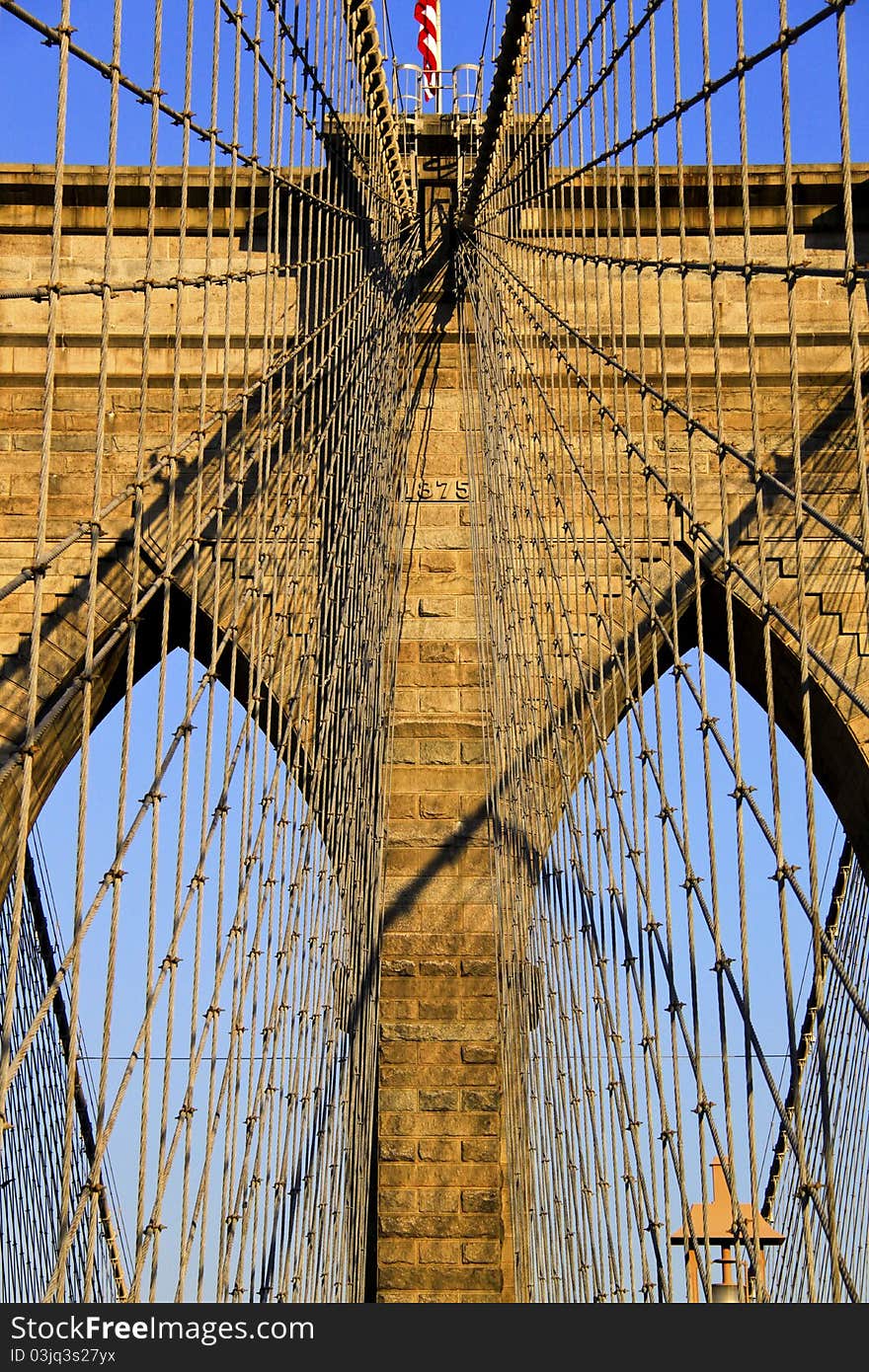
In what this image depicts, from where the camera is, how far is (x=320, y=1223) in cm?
618

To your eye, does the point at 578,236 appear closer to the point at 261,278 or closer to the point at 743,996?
the point at 261,278

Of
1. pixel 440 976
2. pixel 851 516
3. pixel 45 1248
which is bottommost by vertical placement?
pixel 45 1248

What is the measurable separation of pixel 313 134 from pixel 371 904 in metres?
3.01

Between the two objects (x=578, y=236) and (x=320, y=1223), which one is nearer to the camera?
(x=320, y=1223)

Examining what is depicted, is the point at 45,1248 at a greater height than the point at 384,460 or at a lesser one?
lesser

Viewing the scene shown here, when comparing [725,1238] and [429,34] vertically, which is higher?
[429,34]

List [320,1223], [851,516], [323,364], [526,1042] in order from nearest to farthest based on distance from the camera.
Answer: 1. [320,1223]
2. [323,364]
3. [526,1042]
4. [851,516]

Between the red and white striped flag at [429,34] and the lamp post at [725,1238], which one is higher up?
the red and white striped flag at [429,34]

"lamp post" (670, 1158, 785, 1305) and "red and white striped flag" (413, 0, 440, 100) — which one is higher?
"red and white striped flag" (413, 0, 440, 100)

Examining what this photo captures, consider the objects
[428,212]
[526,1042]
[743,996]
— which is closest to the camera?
[743,996]

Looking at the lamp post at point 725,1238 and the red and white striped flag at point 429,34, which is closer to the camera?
the lamp post at point 725,1238

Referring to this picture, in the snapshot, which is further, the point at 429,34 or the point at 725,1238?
the point at 429,34

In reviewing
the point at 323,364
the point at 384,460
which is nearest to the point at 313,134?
the point at 323,364

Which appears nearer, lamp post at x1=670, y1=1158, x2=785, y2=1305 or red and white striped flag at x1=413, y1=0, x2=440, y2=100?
lamp post at x1=670, y1=1158, x2=785, y2=1305
